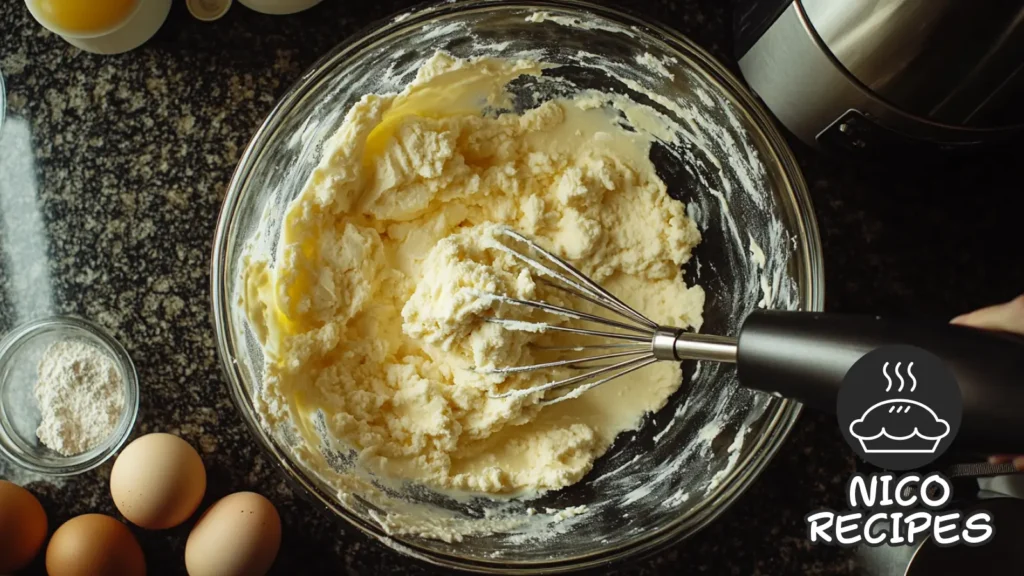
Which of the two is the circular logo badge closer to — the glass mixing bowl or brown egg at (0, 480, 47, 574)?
the glass mixing bowl

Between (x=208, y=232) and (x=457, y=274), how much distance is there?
0.51m

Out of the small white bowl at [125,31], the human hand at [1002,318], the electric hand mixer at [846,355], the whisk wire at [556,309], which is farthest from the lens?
the small white bowl at [125,31]

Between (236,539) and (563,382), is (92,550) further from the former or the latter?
(563,382)

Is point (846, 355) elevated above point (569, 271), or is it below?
above

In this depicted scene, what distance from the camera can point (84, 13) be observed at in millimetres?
1353

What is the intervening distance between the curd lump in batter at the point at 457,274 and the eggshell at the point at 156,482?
8.0 inches

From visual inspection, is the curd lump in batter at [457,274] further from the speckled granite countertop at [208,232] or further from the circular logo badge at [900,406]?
the circular logo badge at [900,406]

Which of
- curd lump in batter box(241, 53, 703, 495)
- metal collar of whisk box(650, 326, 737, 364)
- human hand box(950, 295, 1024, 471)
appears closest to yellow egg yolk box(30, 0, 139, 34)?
curd lump in batter box(241, 53, 703, 495)

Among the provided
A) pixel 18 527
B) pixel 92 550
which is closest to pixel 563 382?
pixel 92 550

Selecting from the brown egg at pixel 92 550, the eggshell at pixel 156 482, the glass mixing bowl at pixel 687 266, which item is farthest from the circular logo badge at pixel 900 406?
the brown egg at pixel 92 550

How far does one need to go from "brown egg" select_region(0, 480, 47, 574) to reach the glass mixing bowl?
1.46 feet

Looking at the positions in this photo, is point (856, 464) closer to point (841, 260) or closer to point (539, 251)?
point (841, 260)

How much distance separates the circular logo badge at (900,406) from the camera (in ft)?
3.04

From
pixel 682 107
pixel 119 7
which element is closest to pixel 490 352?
pixel 682 107
